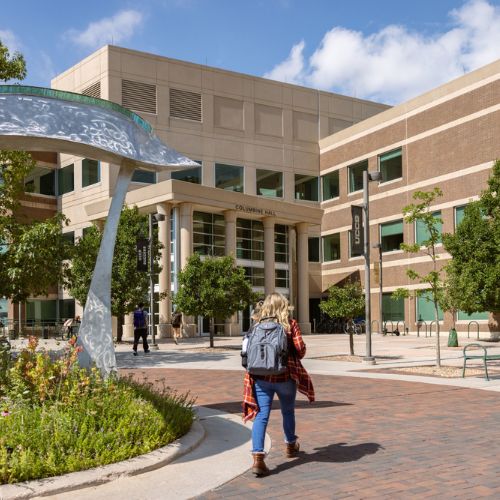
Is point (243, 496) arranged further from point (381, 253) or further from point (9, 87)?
point (381, 253)

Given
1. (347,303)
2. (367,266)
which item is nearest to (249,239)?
(347,303)

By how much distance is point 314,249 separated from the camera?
160 ft

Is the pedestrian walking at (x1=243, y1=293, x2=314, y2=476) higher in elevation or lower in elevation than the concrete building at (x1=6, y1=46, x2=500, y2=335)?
lower

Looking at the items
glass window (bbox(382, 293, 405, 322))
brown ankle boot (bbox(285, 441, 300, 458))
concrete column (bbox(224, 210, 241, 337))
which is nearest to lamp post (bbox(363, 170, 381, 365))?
brown ankle boot (bbox(285, 441, 300, 458))

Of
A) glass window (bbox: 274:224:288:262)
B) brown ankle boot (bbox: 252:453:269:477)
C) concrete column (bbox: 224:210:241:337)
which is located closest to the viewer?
brown ankle boot (bbox: 252:453:269:477)

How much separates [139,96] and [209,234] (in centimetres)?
992

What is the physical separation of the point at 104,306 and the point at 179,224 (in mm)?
28210

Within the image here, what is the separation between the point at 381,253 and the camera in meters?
41.9

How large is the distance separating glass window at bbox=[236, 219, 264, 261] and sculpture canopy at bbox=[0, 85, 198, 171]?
31715mm

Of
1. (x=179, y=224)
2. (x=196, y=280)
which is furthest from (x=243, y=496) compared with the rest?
(x=179, y=224)

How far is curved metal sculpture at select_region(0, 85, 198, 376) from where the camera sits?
25.5 ft

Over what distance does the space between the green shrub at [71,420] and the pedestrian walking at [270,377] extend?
113 centimetres

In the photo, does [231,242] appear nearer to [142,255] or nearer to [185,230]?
[185,230]

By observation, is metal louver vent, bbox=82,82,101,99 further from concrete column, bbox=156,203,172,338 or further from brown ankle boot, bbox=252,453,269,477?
brown ankle boot, bbox=252,453,269,477
